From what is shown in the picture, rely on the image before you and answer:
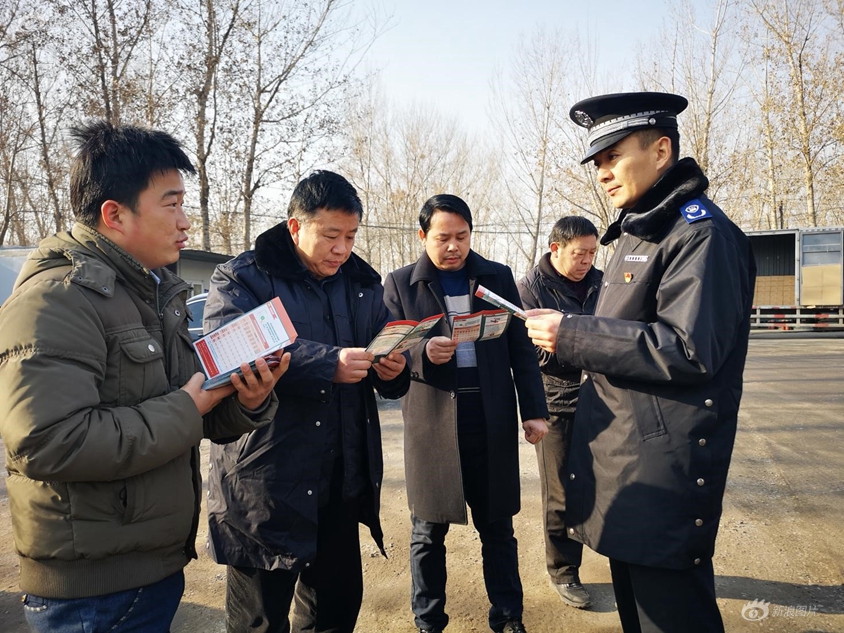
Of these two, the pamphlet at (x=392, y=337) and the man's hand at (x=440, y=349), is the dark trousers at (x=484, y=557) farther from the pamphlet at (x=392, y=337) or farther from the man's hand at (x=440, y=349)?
the pamphlet at (x=392, y=337)

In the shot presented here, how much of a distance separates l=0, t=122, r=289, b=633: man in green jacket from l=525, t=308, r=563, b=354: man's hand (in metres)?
0.93

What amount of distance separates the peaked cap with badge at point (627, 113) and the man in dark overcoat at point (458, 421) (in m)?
1.04

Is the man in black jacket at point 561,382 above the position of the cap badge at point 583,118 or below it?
below

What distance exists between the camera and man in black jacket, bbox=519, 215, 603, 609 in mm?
3236

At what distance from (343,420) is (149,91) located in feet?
49.6

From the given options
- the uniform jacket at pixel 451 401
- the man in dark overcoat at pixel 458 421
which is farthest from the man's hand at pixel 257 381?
the uniform jacket at pixel 451 401

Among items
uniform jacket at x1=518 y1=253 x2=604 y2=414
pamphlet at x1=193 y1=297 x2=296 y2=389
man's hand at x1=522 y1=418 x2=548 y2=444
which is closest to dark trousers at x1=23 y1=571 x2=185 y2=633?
pamphlet at x1=193 y1=297 x2=296 y2=389

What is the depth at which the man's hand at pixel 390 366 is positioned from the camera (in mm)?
2392

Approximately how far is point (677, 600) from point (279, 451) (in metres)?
1.45

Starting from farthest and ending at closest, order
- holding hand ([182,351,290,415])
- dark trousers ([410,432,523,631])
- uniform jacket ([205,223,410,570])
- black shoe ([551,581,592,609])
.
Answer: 1. black shoe ([551,581,592,609])
2. dark trousers ([410,432,523,631])
3. uniform jacket ([205,223,410,570])
4. holding hand ([182,351,290,415])

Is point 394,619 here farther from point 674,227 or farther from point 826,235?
point 826,235

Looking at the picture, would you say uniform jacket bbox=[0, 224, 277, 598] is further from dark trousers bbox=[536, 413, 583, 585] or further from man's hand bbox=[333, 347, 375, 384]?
dark trousers bbox=[536, 413, 583, 585]

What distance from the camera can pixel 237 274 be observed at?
231 cm

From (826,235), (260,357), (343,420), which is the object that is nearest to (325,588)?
(343,420)
